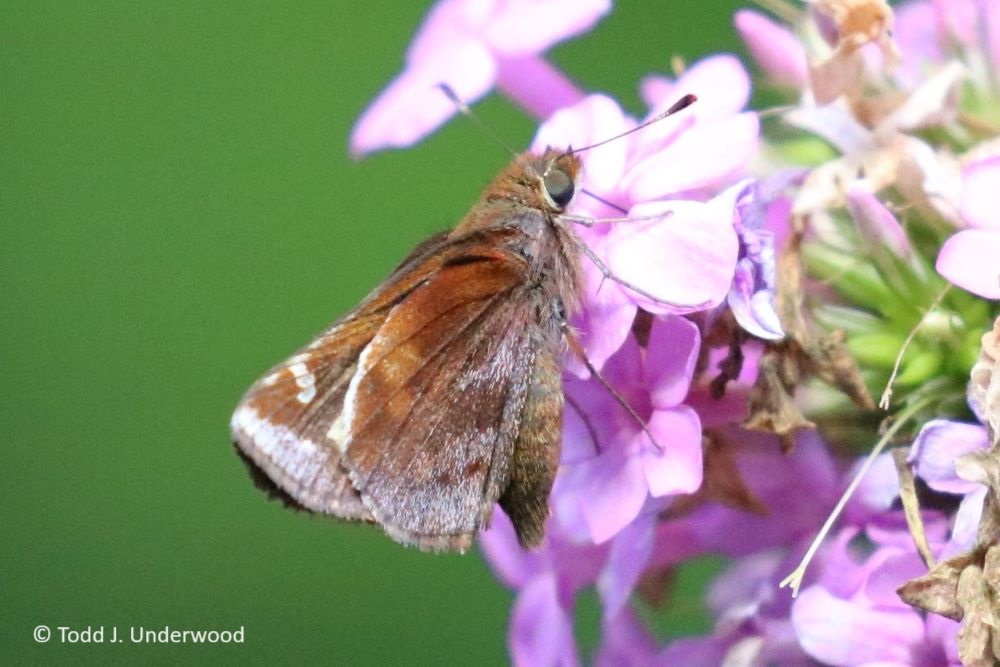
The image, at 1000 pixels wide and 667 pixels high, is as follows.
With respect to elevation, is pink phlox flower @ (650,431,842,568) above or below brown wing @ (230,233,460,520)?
below

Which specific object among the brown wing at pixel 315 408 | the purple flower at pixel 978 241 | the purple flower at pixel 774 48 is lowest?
the purple flower at pixel 978 241

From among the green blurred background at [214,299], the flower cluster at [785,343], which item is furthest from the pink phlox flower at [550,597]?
the green blurred background at [214,299]

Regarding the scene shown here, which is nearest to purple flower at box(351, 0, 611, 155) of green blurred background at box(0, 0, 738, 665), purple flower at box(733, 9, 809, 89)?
purple flower at box(733, 9, 809, 89)

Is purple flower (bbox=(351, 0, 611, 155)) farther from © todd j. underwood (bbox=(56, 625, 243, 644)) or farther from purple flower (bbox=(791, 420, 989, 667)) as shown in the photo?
© todd j. underwood (bbox=(56, 625, 243, 644))

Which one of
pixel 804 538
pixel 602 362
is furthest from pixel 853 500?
pixel 602 362

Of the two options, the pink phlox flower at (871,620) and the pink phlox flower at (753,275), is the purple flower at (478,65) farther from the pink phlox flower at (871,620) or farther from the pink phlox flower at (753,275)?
the pink phlox flower at (871,620)

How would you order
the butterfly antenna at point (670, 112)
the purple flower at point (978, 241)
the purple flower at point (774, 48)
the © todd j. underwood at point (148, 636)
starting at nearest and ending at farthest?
1. the purple flower at point (978, 241)
2. the butterfly antenna at point (670, 112)
3. the purple flower at point (774, 48)
4. the © todd j. underwood at point (148, 636)

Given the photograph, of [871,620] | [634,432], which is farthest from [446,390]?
[871,620]
